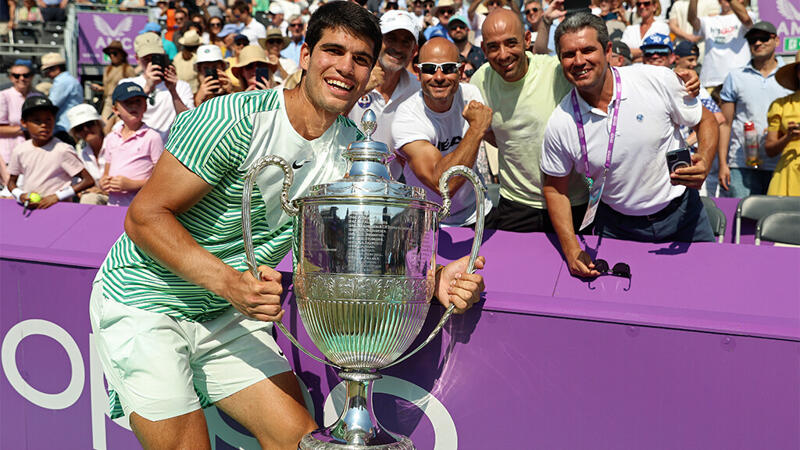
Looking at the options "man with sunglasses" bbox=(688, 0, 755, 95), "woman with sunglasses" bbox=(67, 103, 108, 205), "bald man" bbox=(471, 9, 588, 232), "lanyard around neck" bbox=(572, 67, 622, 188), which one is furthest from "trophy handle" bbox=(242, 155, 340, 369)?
"man with sunglasses" bbox=(688, 0, 755, 95)

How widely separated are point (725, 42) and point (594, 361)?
6.00 m

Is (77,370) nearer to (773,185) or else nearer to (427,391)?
(427,391)

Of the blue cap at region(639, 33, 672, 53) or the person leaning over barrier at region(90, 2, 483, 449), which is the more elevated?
the blue cap at region(639, 33, 672, 53)

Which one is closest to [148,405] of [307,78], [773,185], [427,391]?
[427,391]

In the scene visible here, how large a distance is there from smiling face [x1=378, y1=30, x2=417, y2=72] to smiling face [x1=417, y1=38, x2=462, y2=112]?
596mm

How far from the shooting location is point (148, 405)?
2.43 metres

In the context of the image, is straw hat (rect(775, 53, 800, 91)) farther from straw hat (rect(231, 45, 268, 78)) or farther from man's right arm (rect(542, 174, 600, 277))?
straw hat (rect(231, 45, 268, 78))

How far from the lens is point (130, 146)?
5.55m

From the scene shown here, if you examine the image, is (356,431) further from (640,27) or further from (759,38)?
(640,27)

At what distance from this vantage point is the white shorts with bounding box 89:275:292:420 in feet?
8.06

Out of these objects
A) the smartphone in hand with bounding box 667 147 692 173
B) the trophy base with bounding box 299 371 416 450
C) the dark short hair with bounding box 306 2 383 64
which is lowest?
the trophy base with bounding box 299 371 416 450

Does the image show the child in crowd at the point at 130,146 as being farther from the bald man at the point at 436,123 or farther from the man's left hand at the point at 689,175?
the man's left hand at the point at 689,175

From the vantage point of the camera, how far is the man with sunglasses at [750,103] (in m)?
6.25

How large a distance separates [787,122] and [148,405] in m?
4.94
